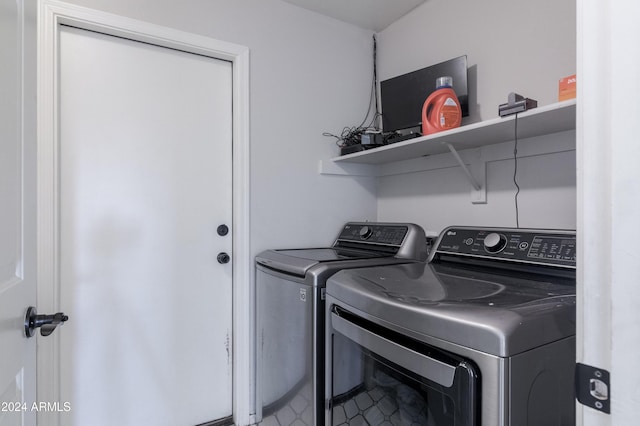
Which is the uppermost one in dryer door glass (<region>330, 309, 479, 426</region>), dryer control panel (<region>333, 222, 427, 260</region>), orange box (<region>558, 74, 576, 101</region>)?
orange box (<region>558, 74, 576, 101</region>)

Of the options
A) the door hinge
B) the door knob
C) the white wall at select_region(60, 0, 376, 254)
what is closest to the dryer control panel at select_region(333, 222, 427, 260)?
the white wall at select_region(60, 0, 376, 254)

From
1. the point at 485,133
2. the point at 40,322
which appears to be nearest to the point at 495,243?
the point at 485,133

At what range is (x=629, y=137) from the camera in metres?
0.44

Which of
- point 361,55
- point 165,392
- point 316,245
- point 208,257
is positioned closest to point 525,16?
point 361,55

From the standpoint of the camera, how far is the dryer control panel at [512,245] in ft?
3.92

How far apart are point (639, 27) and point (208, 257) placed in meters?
1.85

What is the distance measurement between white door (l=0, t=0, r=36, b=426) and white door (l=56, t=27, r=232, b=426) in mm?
877

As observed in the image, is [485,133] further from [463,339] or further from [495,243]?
[463,339]

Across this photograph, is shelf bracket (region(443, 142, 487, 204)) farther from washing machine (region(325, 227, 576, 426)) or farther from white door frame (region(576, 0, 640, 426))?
white door frame (region(576, 0, 640, 426))

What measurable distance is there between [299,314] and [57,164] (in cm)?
127

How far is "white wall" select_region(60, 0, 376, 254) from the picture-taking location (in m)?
1.92

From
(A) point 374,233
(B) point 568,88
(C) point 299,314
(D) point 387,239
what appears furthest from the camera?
(A) point 374,233

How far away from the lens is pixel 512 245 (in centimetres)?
134

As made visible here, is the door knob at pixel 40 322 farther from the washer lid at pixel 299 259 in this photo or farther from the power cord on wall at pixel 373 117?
the power cord on wall at pixel 373 117
